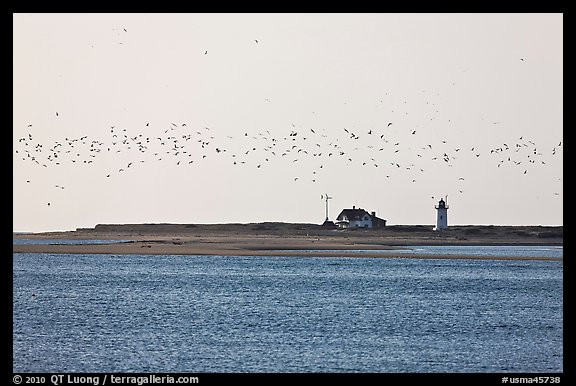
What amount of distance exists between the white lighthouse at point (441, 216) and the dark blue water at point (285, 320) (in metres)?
62.4

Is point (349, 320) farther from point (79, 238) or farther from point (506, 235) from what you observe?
point (79, 238)

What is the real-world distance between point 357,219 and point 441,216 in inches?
469

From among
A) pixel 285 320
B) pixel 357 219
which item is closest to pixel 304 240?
pixel 357 219

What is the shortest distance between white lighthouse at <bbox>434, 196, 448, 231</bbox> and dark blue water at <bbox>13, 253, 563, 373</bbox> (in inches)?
2455

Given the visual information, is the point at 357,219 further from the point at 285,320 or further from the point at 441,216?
the point at 285,320

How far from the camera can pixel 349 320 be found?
44.1 metres

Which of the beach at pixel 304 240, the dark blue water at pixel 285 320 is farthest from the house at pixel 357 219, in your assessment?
the dark blue water at pixel 285 320

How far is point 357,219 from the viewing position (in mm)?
146375

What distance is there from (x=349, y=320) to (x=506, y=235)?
103272 mm

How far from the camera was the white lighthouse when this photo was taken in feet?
460

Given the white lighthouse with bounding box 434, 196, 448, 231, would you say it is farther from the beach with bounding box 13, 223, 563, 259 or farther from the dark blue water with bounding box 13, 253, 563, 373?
Answer: the dark blue water with bounding box 13, 253, 563, 373

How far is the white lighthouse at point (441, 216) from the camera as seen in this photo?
14012 centimetres

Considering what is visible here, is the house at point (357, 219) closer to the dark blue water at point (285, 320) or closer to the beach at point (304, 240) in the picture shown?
the beach at point (304, 240)
